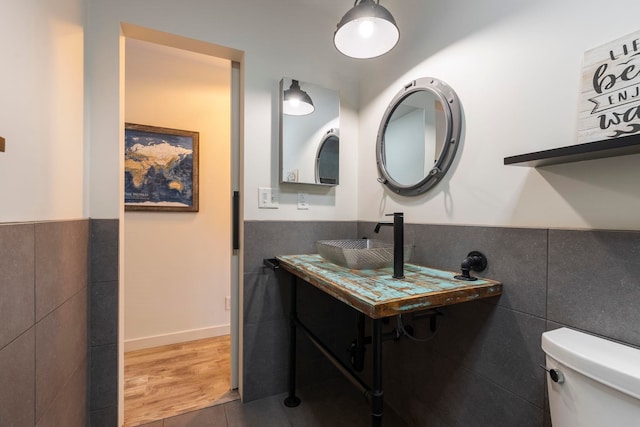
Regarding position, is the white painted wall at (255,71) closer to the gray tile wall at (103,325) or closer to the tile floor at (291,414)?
the gray tile wall at (103,325)

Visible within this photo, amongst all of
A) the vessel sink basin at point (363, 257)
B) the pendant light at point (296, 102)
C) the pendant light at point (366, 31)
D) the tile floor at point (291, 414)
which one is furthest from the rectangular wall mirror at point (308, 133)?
the tile floor at point (291, 414)

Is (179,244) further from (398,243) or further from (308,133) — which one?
(398,243)

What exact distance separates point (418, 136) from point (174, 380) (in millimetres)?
2179

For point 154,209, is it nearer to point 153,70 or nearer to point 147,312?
point 147,312

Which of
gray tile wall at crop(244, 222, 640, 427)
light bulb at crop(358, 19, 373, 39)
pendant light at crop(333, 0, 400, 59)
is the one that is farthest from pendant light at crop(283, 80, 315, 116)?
gray tile wall at crop(244, 222, 640, 427)

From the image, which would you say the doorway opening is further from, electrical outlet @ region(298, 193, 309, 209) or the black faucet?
the black faucet

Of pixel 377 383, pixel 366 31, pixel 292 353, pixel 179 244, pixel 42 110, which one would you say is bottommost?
pixel 292 353

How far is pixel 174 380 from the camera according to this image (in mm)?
1804

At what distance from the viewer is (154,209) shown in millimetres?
2240

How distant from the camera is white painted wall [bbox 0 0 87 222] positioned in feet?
2.32

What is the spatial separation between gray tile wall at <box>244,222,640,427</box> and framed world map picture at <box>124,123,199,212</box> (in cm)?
114

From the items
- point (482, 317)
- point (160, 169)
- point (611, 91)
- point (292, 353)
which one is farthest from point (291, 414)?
point (160, 169)

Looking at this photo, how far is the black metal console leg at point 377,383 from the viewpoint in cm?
88

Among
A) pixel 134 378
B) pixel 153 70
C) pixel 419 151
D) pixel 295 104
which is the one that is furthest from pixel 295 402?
pixel 153 70
